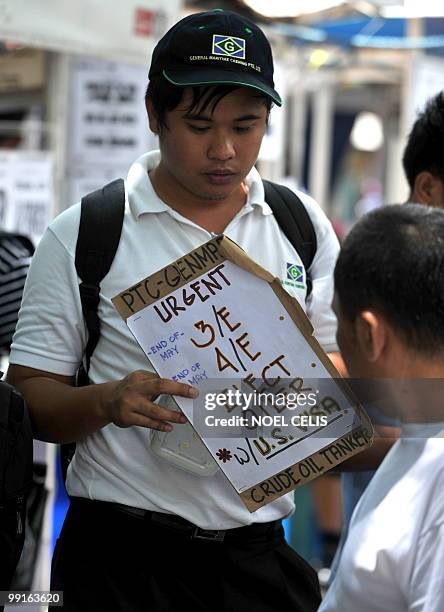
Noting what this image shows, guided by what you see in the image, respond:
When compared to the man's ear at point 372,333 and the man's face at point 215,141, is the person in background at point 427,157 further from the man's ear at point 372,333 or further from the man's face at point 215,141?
the man's ear at point 372,333

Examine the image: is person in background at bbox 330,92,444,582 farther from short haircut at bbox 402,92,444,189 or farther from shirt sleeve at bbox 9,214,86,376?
shirt sleeve at bbox 9,214,86,376

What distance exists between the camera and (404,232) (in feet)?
5.55

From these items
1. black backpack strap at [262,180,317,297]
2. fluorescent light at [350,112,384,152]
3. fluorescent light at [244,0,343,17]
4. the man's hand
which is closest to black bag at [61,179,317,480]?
black backpack strap at [262,180,317,297]

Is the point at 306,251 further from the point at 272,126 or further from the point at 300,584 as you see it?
the point at 272,126

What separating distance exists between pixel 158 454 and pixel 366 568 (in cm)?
65

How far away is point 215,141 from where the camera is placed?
6.94 ft

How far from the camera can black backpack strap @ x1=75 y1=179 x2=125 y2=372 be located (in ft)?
6.91

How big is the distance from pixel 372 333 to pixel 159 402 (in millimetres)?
540

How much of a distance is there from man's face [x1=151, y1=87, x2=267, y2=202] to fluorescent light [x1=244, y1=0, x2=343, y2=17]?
3645 mm

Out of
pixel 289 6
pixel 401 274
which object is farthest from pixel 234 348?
pixel 289 6

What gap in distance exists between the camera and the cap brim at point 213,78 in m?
2.06

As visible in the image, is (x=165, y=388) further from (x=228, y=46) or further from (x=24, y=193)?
(x=24, y=193)

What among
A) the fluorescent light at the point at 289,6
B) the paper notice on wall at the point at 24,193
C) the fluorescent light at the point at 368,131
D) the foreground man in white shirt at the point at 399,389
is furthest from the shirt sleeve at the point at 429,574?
the fluorescent light at the point at 368,131

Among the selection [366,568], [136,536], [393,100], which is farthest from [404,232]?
[393,100]
